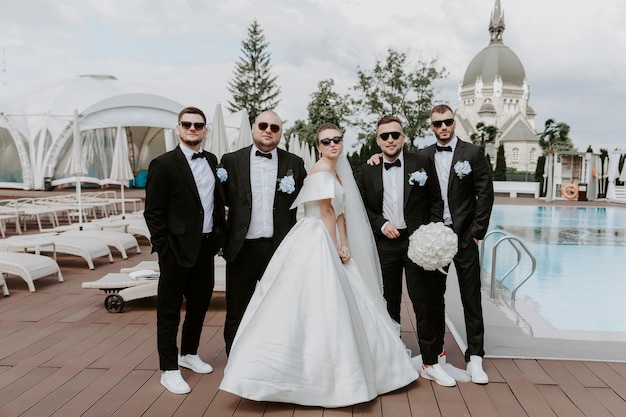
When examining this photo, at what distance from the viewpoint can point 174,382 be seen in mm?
3381

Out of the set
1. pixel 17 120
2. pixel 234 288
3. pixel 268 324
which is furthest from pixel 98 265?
pixel 17 120

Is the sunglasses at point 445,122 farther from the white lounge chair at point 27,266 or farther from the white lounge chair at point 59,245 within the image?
the white lounge chair at point 59,245

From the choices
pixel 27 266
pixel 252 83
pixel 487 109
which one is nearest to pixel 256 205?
pixel 27 266

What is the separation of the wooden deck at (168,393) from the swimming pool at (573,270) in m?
2.34

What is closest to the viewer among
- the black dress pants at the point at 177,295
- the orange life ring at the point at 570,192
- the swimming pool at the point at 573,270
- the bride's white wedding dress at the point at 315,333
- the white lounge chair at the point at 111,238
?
the bride's white wedding dress at the point at 315,333

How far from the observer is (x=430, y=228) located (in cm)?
343

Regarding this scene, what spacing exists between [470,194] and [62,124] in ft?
94.6

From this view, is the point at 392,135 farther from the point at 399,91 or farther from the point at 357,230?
the point at 399,91

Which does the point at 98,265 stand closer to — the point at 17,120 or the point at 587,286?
the point at 587,286

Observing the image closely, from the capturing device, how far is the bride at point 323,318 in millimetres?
3051

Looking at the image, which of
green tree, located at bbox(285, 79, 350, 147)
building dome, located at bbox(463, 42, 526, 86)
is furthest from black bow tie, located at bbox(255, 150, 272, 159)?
building dome, located at bbox(463, 42, 526, 86)

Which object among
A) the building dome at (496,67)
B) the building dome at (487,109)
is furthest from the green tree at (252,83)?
the building dome at (496,67)

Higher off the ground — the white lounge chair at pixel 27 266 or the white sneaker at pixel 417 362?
the white lounge chair at pixel 27 266

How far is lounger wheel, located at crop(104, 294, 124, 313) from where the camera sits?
533 centimetres
